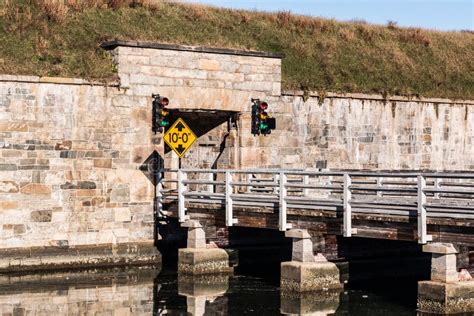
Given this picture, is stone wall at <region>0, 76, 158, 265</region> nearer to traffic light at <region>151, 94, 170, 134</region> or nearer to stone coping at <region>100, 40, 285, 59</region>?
traffic light at <region>151, 94, 170, 134</region>

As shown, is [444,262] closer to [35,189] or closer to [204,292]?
[204,292]

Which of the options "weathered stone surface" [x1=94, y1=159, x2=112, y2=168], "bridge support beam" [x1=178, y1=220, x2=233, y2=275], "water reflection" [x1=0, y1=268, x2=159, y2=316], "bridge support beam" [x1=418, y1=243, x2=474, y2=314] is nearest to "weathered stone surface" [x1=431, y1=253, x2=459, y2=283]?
"bridge support beam" [x1=418, y1=243, x2=474, y2=314]

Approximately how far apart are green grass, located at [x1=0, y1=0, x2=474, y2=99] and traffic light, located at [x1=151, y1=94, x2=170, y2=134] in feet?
4.94

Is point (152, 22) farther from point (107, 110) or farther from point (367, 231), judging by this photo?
point (367, 231)

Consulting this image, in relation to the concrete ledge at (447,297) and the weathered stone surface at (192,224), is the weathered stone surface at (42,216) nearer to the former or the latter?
the weathered stone surface at (192,224)

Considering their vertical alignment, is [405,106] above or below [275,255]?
above

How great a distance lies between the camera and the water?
20.2 meters

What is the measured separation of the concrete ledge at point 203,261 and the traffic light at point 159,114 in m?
4.02

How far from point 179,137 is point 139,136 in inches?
50.4

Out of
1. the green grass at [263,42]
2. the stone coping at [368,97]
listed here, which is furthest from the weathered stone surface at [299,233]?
the stone coping at [368,97]

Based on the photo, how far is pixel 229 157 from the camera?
3092 centimetres

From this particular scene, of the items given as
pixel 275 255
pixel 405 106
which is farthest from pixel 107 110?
pixel 405 106

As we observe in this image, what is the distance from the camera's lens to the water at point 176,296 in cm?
2025

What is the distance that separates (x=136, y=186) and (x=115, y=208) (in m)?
0.93
